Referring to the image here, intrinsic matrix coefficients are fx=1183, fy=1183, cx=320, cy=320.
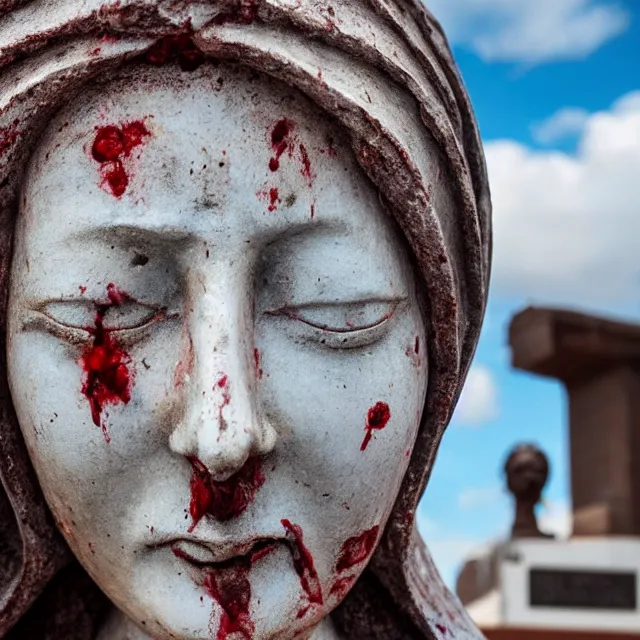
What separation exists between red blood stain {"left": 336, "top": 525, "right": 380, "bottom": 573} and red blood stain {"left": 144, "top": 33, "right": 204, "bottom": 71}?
2.22 ft

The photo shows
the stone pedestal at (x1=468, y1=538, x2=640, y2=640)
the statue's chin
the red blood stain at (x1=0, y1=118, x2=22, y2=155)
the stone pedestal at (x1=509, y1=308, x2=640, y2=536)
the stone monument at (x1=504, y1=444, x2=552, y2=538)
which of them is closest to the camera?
the red blood stain at (x1=0, y1=118, x2=22, y2=155)

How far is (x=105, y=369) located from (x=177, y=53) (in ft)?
1.40

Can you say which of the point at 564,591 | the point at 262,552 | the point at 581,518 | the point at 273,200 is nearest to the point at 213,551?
the point at 262,552

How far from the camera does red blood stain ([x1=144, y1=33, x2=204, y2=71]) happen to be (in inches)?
60.8

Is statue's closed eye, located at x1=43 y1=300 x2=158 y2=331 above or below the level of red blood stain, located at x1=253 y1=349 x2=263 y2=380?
above

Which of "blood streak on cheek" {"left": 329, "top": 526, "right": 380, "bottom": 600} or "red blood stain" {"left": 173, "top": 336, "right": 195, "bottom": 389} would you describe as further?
"blood streak on cheek" {"left": 329, "top": 526, "right": 380, "bottom": 600}

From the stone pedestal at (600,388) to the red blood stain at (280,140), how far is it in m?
6.97

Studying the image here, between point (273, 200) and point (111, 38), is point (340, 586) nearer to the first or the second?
point (273, 200)

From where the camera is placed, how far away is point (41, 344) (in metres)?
1.59

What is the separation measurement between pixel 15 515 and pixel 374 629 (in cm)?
62

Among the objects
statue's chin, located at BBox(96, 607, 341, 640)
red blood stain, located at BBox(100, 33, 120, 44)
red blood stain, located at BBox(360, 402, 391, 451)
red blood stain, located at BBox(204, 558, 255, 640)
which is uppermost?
red blood stain, located at BBox(100, 33, 120, 44)

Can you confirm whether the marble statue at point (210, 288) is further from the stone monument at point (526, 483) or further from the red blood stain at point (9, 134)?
the stone monument at point (526, 483)

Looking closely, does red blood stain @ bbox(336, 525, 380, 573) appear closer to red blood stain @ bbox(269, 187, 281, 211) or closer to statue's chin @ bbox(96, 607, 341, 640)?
statue's chin @ bbox(96, 607, 341, 640)

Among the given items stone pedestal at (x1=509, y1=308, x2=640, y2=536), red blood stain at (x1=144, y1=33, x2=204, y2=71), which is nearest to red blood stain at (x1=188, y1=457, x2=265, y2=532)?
red blood stain at (x1=144, y1=33, x2=204, y2=71)
